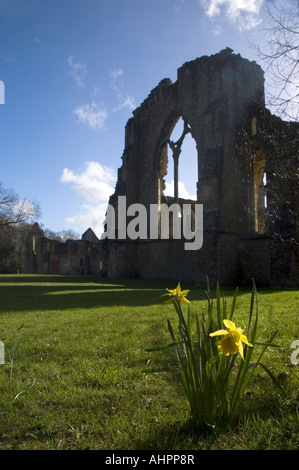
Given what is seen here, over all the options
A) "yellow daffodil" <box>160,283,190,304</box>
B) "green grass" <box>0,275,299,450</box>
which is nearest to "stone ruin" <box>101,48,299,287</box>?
"green grass" <box>0,275,299,450</box>

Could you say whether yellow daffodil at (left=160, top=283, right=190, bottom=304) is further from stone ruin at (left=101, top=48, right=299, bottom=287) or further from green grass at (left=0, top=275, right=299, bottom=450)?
stone ruin at (left=101, top=48, right=299, bottom=287)

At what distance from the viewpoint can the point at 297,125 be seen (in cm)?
531

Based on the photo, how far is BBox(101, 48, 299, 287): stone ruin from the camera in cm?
1310

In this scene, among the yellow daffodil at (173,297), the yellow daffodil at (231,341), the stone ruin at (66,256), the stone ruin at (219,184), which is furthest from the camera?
the stone ruin at (66,256)

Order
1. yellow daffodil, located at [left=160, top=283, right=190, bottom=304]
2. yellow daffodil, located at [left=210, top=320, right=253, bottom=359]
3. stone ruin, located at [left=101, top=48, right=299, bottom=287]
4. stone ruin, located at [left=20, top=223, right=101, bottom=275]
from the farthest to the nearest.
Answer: stone ruin, located at [left=20, top=223, right=101, bottom=275]
stone ruin, located at [left=101, top=48, right=299, bottom=287]
yellow daffodil, located at [left=160, top=283, right=190, bottom=304]
yellow daffodil, located at [left=210, top=320, right=253, bottom=359]

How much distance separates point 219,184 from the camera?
1511 cm

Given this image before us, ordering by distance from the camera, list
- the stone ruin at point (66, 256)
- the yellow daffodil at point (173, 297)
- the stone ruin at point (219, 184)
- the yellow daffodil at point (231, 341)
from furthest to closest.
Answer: the stone ruin at point (66, 256) → the stone ruin at point (219, 184) → the yellow daffodil at point (173, 297) → the yellow daffodil at point (231, 341)

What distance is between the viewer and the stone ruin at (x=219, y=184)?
13.1 m

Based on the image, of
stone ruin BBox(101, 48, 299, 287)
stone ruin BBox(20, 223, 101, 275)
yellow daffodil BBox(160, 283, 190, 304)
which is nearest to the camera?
yellow daffodil BBox(160, 283, 190, 304)

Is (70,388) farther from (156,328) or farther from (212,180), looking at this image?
(212,180)

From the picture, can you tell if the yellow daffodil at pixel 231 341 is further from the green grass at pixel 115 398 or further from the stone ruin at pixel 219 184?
the stone ruin at pixel 219 184

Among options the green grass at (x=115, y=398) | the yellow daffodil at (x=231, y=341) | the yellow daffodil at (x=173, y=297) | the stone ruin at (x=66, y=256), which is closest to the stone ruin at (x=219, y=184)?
the green grass at (x=115, y=398)

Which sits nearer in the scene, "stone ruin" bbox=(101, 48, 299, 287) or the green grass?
the green grass

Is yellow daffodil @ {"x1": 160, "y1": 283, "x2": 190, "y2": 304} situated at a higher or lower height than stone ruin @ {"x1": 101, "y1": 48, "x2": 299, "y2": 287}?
lower
